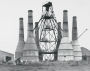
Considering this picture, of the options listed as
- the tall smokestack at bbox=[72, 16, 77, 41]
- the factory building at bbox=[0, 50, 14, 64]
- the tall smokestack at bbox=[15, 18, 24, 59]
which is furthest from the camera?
the factory building at bbox=[0, 50, 14, 64]

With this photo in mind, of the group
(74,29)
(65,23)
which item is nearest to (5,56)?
(74,29)

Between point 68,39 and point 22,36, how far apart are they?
949 cm

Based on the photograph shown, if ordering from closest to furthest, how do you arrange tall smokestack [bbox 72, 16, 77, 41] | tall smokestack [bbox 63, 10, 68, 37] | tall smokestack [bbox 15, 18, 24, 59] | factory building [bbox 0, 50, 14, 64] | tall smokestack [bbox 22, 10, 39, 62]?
tall smokestack [bbox 22, 10, 39, 62]
tall smokestack [bbox 63, 10, 68, 37]
tall smokestack [bbox 72, 16, 77, 41]
tall smokestack [bbox 15, 18, 24, 59]
factory building [bbox 0, 50, 14, 64]

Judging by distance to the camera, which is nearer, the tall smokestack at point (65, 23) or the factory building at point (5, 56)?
the tall smokestack at point (65, 23)

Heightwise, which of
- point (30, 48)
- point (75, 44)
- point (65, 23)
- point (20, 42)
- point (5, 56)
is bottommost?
point (5, 56)

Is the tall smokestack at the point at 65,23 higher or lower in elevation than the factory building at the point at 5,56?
higher

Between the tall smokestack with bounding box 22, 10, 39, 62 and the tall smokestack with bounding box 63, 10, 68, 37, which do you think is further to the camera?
the tall smokestack with bounding box 63, 10, 68, 37

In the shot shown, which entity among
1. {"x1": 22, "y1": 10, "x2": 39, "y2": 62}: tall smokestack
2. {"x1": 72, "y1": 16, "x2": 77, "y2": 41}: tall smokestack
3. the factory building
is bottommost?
the factory building

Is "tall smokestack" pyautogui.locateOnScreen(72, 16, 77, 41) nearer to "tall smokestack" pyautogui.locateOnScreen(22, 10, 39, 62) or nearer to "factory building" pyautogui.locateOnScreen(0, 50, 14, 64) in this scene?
"tall smokestack" pyautogui.locateOnScreen(22, 10, 39, 62)

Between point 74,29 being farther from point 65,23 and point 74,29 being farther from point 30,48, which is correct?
point 30,48

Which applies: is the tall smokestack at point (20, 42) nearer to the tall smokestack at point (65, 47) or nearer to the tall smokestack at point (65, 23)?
the tall smokestack at point (65, 47)

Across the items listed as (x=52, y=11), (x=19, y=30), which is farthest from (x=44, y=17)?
(x=19, y=30)

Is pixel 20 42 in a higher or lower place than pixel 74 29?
lower

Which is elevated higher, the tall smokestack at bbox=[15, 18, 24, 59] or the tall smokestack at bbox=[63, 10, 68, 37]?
the tall smokestack at bbox=[63, 10, 68, 37]
